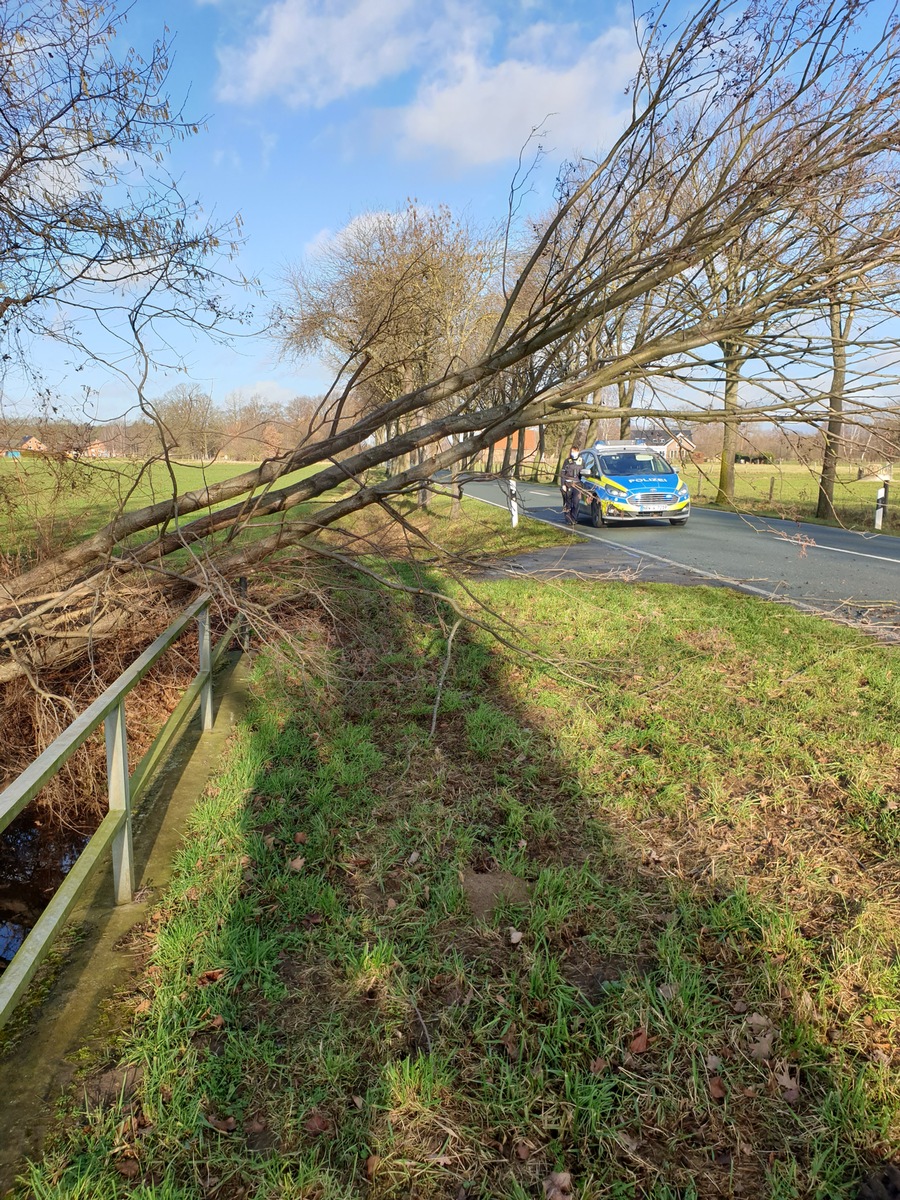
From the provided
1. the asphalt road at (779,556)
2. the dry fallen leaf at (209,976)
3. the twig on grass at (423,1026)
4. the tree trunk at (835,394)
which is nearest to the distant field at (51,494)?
the asphalt road at (779,556)

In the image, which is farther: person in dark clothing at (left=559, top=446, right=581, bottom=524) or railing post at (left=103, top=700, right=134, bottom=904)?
person in dark clothing at (left=559, top=446, right=581, bottom=524)

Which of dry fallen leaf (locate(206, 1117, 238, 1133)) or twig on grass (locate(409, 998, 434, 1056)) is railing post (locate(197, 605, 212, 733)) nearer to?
→ twig on grass (locate(409, 998, 434, 1056))

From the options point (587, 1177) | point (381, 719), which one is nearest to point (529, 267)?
point (381, 719)

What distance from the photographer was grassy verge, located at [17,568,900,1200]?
7.38 feet

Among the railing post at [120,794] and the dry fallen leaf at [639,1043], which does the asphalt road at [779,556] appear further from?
the railing post at [120,794]

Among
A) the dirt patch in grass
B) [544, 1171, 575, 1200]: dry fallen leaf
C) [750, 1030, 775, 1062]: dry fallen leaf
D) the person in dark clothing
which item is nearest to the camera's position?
[544, 1171, 575, 1200]: dry fallen leaf

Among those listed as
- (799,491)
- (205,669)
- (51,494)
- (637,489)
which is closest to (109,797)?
(205,669)

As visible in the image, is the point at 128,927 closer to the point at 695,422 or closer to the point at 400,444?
the point at 400,444

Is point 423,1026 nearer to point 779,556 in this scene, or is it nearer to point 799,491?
point 779,556

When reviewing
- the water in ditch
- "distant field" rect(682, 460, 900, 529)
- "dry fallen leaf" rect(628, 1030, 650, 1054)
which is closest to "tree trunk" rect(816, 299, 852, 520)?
"distant field" rect(682, 460, 900, 529)

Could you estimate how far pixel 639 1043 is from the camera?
102 inches

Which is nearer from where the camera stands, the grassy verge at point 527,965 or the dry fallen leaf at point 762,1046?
the grassy verge at point 527,965

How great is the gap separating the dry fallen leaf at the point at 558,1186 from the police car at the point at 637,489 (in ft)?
47.2

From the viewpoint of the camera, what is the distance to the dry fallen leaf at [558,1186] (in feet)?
7.02
